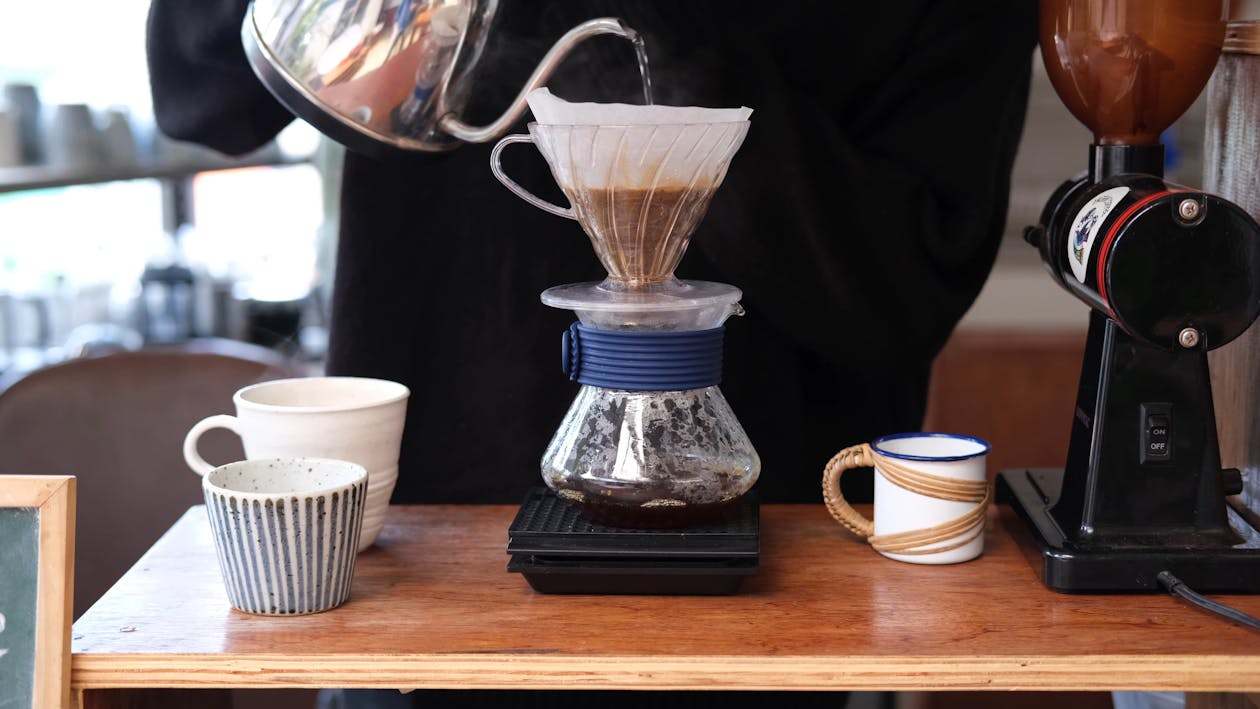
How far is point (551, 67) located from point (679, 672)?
1.28 feet

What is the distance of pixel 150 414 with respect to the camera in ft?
4.39

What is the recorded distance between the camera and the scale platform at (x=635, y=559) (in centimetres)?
77

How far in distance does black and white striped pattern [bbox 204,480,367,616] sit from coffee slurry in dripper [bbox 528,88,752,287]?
220 millimetres

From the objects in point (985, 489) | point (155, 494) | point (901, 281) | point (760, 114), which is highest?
point (760, 114)

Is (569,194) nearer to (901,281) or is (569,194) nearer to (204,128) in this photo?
(901,281)

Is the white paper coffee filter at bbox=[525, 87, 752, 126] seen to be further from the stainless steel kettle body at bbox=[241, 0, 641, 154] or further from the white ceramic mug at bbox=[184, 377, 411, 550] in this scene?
the white ceramic mug at bbox=[184, 377, 411, 550]

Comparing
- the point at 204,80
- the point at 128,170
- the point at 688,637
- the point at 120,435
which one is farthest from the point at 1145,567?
the point at 128,170

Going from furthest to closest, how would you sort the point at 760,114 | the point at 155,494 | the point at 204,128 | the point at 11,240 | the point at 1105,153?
the point at 11,240
the point at 155,494
the point at 204,128
the point at 760,114
the point at 1105,153

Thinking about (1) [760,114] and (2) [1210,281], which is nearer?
(2) [1210,281]

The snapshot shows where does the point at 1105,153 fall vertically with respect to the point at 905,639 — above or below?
above

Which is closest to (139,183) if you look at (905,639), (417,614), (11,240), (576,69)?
(11,240)

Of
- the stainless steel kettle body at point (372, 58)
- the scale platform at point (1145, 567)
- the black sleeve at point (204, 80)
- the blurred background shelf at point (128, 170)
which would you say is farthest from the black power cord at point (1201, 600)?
the blurred background shelf at point (128, 170)

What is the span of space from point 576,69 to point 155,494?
68 centimetres

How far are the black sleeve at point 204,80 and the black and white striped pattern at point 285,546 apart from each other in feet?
1.36
